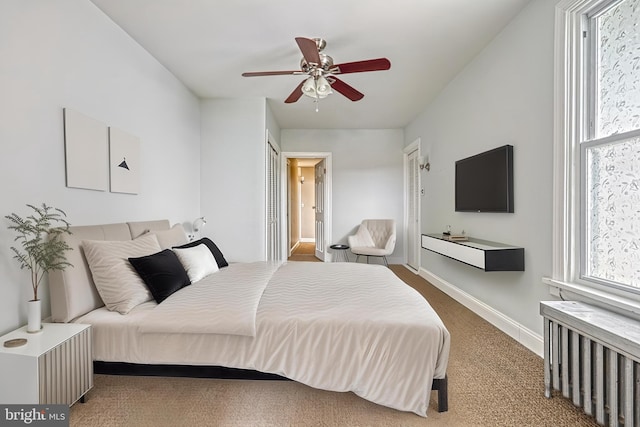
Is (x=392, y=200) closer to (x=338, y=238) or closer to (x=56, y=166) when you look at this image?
(x=338, y=238)

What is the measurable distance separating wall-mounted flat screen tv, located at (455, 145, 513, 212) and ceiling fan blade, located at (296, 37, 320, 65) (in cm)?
169

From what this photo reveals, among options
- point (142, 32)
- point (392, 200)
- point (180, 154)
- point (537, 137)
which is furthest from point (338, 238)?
Result: point (142, 32)

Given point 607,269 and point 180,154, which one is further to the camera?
point 180,154

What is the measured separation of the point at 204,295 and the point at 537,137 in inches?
101

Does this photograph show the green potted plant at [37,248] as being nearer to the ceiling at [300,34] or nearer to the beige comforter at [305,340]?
the beige comforter at [305,340]

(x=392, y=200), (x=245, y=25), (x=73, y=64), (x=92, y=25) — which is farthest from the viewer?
(x=392, y=200)

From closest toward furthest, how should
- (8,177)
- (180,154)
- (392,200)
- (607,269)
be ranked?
(8,177) < (607,269) < (180,154) < (392,200)

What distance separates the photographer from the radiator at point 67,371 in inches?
51.8

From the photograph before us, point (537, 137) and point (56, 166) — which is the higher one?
point (537, 137)

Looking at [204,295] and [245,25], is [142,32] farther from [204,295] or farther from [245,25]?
[204,295]

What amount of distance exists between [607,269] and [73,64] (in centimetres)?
355

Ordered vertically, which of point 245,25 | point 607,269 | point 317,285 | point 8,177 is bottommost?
point 317,285

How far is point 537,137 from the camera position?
6.92ft

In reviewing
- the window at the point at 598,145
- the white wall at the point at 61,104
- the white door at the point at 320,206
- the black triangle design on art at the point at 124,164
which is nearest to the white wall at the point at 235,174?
the white wall at the point at 61,104
